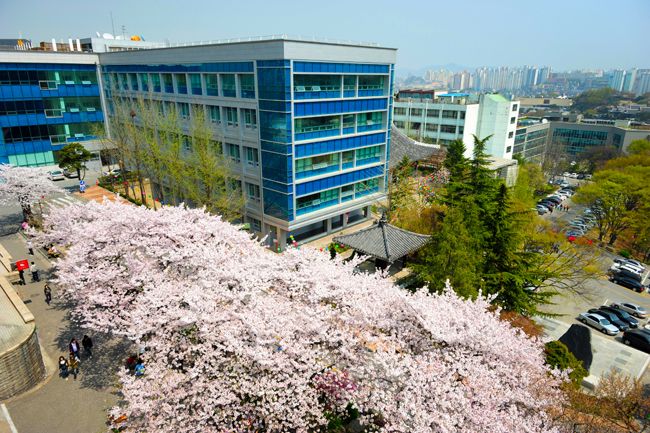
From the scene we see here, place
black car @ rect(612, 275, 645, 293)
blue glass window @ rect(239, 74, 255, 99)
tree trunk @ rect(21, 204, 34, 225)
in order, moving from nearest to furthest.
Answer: blue glass window @ rect(239, 74, 255, 99), tree trunk @ rect(21, 204, 34, 225), black car @ rect(612, 275, 645, 293)

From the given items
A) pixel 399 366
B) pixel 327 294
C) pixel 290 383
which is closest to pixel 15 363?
pixel 290 383

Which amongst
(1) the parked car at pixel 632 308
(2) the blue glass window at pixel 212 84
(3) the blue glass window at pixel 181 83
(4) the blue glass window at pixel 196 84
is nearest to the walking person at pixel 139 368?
(2) the blue glass window at pixel 212 84

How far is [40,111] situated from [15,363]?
157 ft

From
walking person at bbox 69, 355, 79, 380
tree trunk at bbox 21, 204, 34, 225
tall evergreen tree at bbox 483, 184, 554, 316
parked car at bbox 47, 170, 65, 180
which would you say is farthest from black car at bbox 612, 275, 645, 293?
parked car at bbox 47, 170, 65, 180

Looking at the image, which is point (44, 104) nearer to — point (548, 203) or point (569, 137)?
point (548, 203)

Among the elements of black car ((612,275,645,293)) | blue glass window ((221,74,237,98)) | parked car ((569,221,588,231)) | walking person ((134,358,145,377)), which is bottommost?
black car ((612,275,645,293))

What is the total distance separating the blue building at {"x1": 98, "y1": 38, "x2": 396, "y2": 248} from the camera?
118 ft

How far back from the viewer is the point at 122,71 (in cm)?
5500

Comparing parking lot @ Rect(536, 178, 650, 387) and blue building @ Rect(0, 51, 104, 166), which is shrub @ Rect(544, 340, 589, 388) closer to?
parking lot @ Rect(536, 178, 650, 387)

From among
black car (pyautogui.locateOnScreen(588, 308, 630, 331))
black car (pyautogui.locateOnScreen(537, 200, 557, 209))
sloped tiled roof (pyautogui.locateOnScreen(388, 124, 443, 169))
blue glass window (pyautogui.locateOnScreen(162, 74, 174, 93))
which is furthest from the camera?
sloped tiled roof (pyautogui.locateOnScreen(388, 124, 443, 169))

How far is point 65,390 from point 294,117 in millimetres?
25953

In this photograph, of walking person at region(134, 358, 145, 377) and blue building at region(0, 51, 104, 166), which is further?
blue building at region(0, 51, 104, 166)

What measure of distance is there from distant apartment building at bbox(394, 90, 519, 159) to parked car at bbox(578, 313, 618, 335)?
154ft

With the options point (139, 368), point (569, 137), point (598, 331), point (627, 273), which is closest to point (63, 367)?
point (139, 368)
